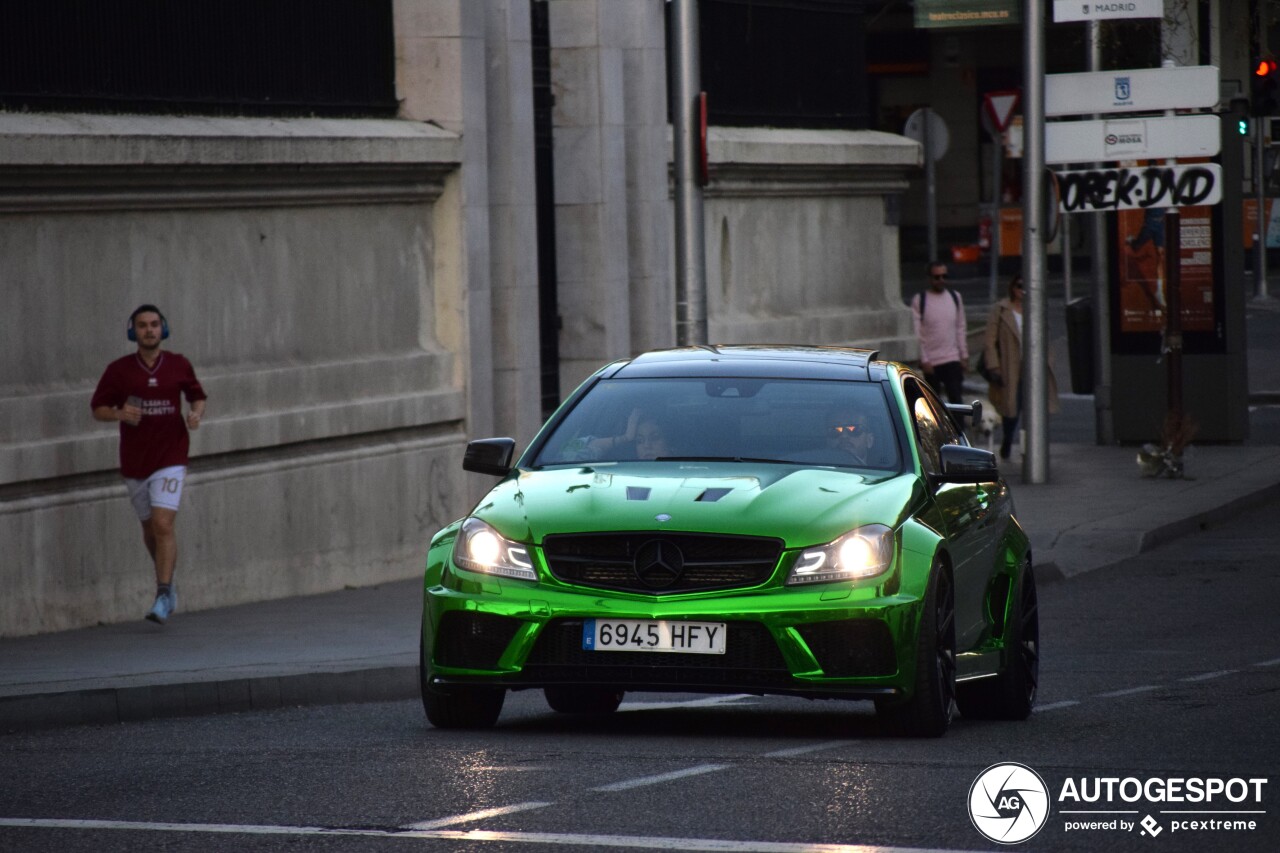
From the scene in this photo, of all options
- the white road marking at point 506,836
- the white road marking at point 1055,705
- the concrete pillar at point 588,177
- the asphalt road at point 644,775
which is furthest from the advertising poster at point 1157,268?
the white road marking at point 506,836

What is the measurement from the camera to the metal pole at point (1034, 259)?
22656 millimetres

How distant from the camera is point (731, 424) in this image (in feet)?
33.2

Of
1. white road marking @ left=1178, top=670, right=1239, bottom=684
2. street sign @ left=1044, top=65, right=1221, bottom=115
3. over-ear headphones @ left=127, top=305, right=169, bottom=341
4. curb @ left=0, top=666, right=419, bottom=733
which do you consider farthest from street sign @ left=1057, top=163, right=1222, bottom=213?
curb @ left=0, top=666, right=419, bottom=733

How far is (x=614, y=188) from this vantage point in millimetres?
20516

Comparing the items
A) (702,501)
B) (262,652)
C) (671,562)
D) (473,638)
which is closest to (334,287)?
(262,652)

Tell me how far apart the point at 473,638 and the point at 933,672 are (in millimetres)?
1670

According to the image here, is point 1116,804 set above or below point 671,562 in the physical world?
below

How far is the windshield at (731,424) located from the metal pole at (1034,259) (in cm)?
1275

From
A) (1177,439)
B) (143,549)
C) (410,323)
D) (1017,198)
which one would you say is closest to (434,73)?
(410,323)

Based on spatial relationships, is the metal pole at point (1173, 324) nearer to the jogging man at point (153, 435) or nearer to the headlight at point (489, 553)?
the jogging man at point (153, 435)

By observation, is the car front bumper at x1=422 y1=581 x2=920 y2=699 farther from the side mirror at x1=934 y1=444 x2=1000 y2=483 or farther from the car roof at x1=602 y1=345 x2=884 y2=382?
the car roof at x1=602 y1=345 x2=884 y2=382

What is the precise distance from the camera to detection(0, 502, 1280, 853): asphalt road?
23.4 feet

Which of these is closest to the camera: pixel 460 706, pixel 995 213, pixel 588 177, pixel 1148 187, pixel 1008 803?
pixel 1008 803

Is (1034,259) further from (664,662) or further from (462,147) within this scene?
(664,662)
